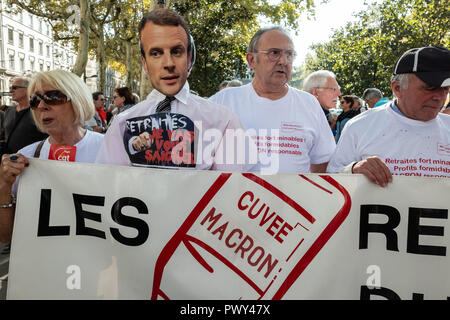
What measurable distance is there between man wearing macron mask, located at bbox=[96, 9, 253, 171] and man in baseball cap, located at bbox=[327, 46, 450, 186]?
0.73 meters

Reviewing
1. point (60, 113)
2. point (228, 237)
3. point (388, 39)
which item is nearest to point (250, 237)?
point (228, 237)

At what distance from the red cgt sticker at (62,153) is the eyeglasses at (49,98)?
239 mm

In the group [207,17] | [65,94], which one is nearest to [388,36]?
[207,17]

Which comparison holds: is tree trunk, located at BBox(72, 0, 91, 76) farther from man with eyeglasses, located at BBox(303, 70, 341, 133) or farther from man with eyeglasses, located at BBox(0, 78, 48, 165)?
man with eyeglasses, located at BBox(303, 70, 341, 133)

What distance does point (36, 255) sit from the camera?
1.96 m

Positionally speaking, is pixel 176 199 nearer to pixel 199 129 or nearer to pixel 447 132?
pixel 199 129

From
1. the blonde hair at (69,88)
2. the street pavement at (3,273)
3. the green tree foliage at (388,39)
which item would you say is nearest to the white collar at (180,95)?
the blonde hair at (69,88)

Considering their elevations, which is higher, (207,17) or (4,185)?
(207,17)

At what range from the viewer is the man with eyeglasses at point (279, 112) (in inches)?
101

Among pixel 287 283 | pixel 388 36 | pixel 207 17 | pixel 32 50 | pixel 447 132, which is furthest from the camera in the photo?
pixel 32 50

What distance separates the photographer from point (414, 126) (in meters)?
2.18

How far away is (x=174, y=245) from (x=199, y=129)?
0.55 metres

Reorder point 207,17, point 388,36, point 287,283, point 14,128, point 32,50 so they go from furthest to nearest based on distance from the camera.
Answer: point 32,50, point 388,36, point 207,17, point 14,128, point 287,283

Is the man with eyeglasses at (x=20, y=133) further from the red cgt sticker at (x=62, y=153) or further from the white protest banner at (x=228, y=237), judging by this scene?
the white protest banner at (x=228, y=237)
